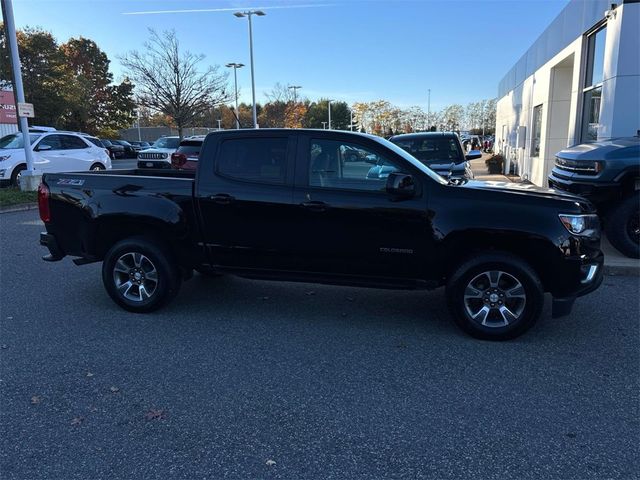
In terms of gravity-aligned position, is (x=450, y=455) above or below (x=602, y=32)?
below

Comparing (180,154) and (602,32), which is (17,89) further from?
(602,32)

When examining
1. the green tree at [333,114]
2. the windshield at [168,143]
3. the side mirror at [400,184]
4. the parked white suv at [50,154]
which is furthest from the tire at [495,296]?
the green tree at [333,114]

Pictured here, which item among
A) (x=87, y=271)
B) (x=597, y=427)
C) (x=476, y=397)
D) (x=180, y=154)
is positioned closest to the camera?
(x=597, y=427)

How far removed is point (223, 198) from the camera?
493cm

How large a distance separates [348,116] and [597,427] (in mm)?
93760

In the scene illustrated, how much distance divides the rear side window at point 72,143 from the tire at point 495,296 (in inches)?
579

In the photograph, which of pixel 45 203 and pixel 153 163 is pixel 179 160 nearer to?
pixel 153 163

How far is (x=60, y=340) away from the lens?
179 inches

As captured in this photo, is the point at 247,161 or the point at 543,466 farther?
the point at 247,161

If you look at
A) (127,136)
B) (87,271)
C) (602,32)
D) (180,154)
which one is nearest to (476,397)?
(87,271)

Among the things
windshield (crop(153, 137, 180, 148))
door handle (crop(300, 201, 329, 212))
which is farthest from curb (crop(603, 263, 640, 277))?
windshield (crop(153, 137, 180, 148))

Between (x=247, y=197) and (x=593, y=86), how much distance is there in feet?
30.3

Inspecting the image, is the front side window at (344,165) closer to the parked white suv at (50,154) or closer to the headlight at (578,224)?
the headlight at (578,224)

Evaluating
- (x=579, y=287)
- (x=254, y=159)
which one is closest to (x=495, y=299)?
(x=579, y=287)
